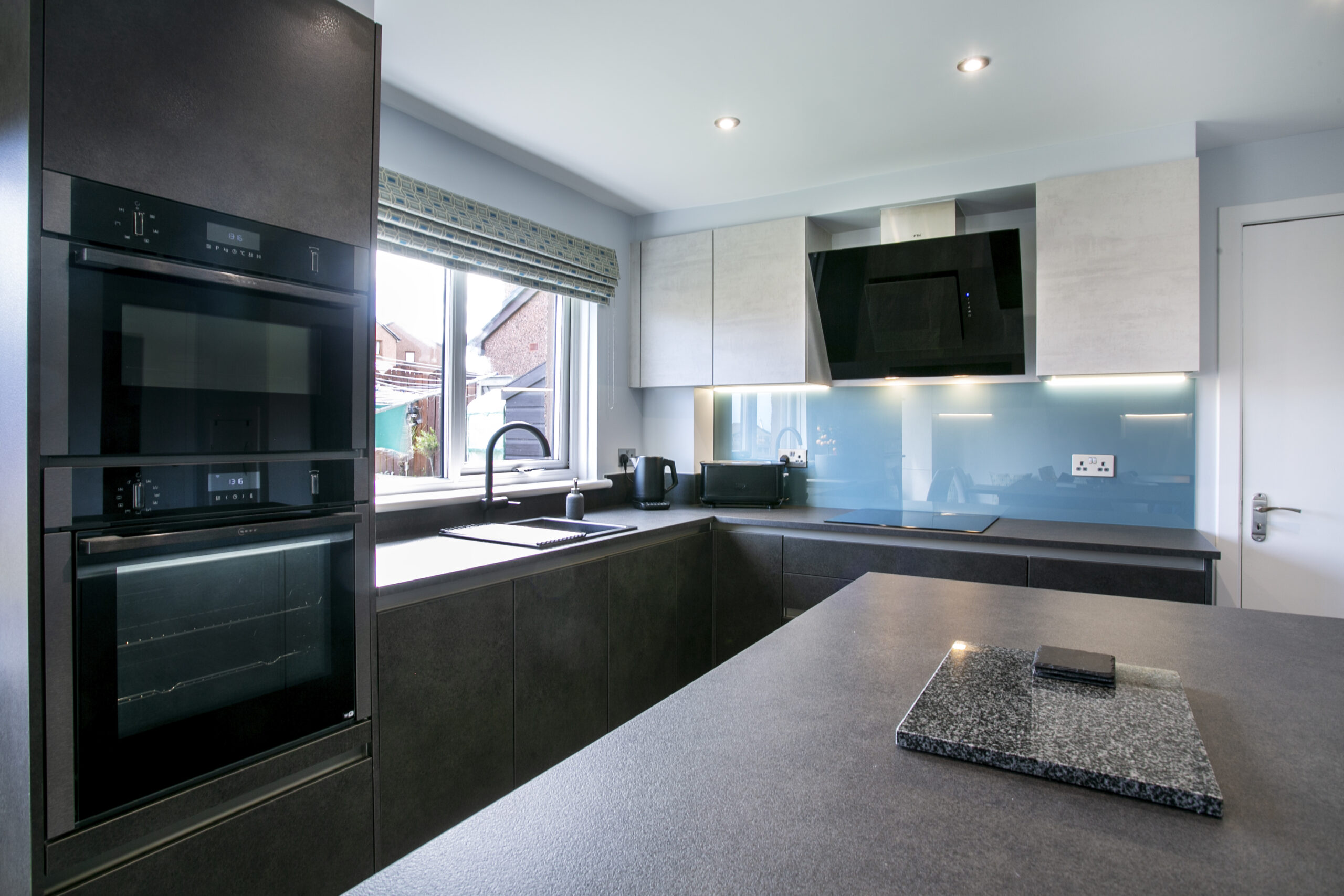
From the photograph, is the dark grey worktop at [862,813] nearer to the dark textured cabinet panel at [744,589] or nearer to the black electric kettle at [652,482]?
the dark textured cabinet panel at [744,589]

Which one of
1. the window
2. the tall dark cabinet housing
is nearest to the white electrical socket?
the window

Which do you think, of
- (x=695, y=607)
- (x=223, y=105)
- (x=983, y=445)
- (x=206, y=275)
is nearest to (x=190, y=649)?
(x=206, y=275)

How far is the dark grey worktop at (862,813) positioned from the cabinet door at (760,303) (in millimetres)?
2357

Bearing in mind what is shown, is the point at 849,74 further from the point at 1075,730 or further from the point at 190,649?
the point at 190,649

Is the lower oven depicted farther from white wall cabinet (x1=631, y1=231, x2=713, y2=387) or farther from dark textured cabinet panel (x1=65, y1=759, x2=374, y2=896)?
white wall cabinet (x1=631, y1=231, x2=713, y2=387)

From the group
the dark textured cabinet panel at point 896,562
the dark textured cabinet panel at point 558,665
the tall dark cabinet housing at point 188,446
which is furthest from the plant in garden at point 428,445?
the dark textured cabinet panel at point 896,562

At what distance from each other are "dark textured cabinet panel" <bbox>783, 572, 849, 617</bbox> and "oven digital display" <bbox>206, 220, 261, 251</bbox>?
227cm

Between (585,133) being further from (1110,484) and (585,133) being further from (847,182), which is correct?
(1110,484)

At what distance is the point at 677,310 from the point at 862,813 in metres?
3.07

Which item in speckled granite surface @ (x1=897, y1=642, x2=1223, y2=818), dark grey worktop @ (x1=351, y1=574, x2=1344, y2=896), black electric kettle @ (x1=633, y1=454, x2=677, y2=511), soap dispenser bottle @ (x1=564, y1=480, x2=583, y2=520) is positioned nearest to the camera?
dark grey worktop @ (x1=351, y1=574, x2=1344, y2=896)

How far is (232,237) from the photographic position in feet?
4.30

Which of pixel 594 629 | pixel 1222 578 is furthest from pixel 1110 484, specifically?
pixel 594 629

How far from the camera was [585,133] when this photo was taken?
265 centimetres

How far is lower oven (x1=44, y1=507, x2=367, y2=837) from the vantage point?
1112mm
